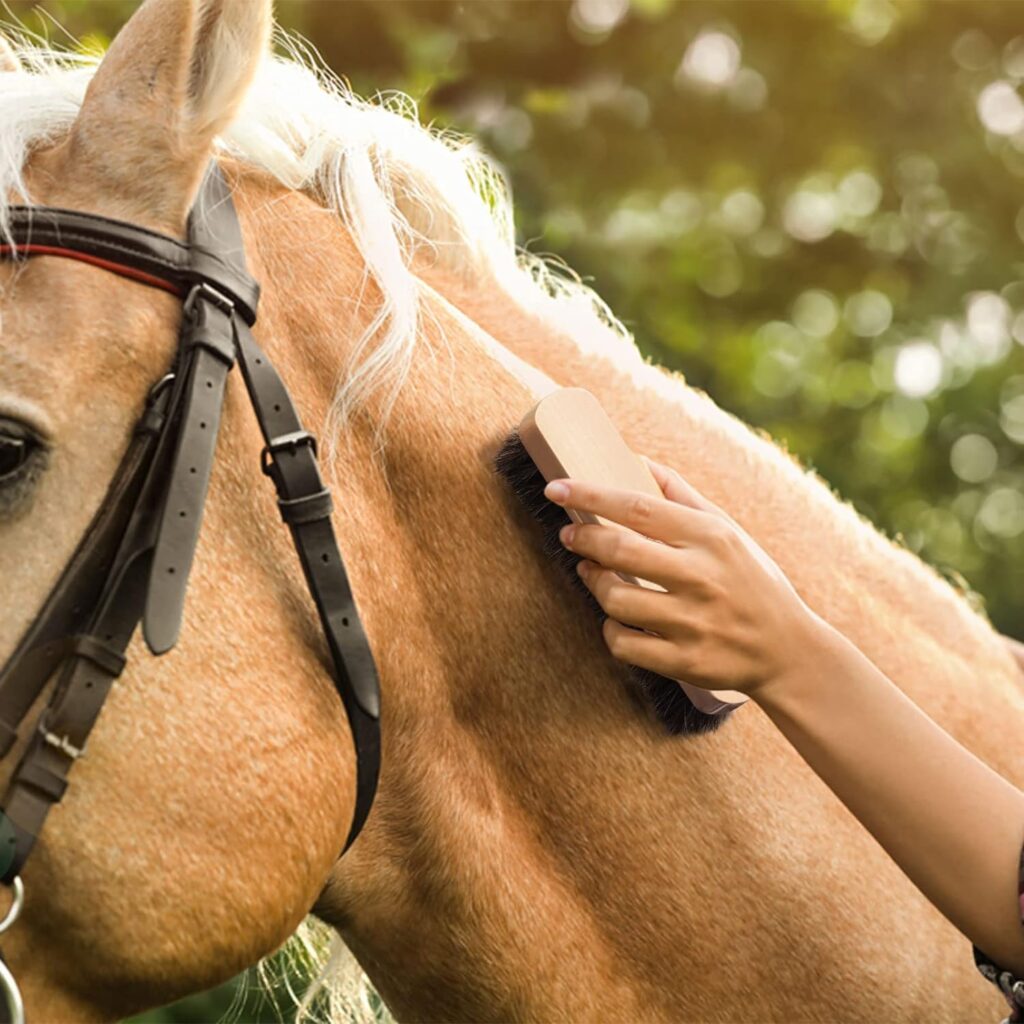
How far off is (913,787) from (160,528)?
1.08m

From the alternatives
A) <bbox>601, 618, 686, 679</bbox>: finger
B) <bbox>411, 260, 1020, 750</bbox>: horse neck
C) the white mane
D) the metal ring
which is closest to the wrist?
<bbox>601, 618, 686, 679</bbox>: finger

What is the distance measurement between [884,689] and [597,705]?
447 mm

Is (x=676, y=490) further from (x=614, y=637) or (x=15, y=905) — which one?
(x=15, y=905)


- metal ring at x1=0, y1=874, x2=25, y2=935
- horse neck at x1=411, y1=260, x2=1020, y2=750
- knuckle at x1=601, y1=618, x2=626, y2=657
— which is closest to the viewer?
metal ring at x1=0, y1=874, x2=25, y2=935

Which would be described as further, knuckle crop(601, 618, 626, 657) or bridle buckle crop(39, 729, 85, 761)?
knuckle crop(601, 618, 626, 657)

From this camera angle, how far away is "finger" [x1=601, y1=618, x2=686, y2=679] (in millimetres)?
1812

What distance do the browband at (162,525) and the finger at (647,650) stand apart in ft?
1.19

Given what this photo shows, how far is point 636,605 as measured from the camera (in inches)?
71.6

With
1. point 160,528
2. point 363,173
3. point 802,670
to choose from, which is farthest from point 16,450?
point 802,670

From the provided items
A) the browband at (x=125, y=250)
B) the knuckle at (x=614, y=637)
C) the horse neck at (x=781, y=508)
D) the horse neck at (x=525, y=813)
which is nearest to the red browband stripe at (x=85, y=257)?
the browband at (x=125, y=250)

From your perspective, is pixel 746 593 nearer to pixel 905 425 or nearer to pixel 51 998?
pixel 51 998

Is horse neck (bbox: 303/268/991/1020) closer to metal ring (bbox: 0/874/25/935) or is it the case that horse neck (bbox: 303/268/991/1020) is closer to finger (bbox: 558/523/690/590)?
finger (bbox: 558/523/690/590)

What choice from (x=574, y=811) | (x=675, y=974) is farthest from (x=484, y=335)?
(x=675, y=974)

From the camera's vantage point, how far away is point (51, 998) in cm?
167
